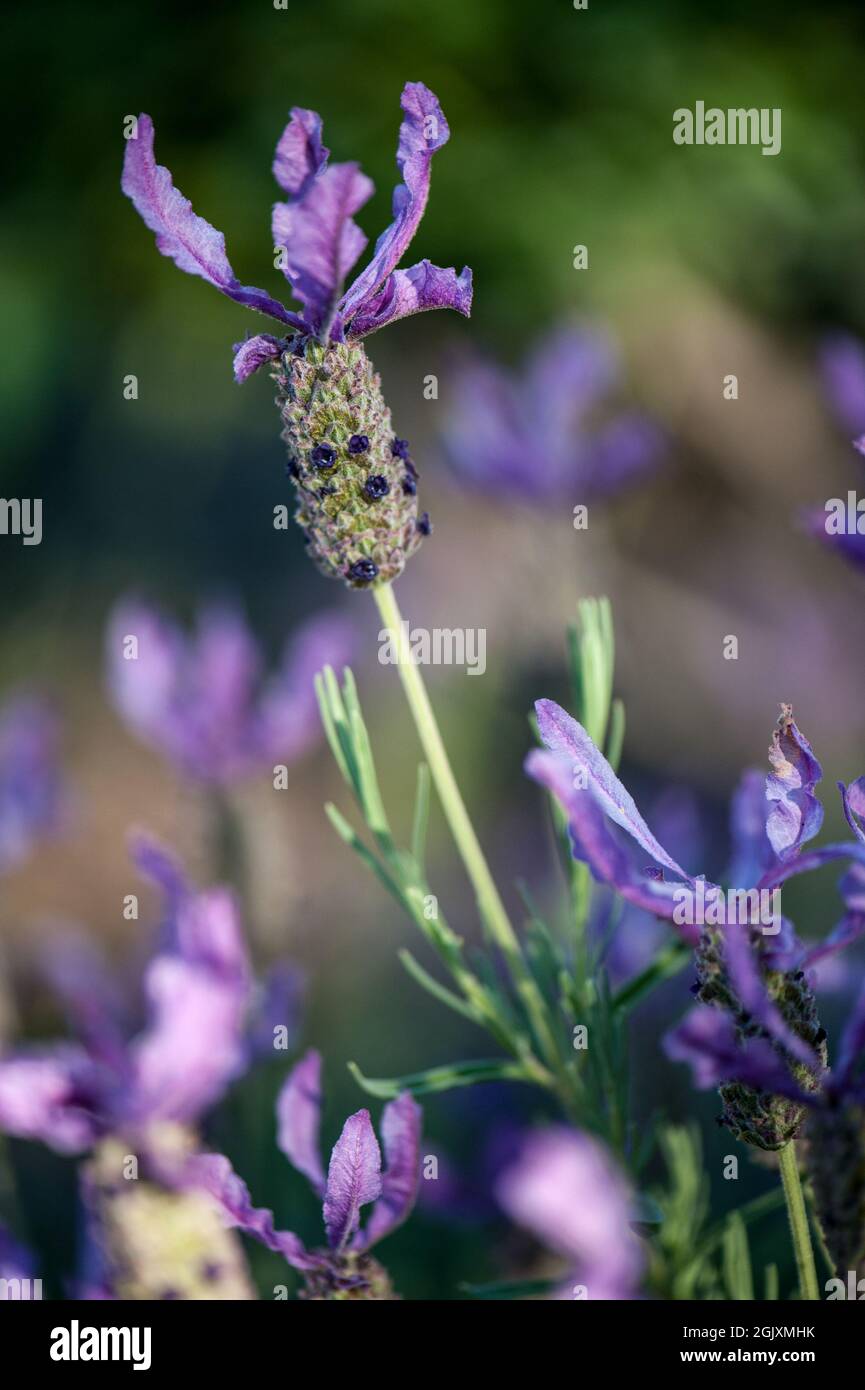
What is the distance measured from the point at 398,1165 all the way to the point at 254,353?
317 millimetres

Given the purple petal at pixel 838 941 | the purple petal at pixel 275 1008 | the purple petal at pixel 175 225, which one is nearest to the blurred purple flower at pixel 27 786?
the purple petal at pixel 275 1008

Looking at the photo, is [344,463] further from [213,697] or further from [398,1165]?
[213,697]

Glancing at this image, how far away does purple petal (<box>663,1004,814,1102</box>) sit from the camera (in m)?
0.43

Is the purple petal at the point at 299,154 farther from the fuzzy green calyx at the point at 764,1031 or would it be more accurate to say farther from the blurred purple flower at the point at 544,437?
the blurred purple flower at the point at 544,437

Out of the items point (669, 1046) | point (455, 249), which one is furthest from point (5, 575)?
point (669, 1046)

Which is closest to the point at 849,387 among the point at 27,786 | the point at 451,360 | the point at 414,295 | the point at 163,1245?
the point at 414,295

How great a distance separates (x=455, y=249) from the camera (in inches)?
93.2

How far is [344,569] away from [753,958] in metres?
0.22

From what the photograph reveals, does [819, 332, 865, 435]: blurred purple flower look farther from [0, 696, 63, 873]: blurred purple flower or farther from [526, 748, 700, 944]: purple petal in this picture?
[0, 696, 63, 873]: blurred purple flower

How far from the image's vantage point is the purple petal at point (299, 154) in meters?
0.48

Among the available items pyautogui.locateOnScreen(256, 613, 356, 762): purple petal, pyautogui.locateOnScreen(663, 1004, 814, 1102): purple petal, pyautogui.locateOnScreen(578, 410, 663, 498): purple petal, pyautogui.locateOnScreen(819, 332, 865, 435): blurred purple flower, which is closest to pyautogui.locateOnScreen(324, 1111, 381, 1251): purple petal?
pyautogui.locateOnScreen(663, 1004, 814, 1102): purple petal

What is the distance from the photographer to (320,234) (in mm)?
469

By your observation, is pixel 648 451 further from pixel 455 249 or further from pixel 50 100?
pixel 50 100
